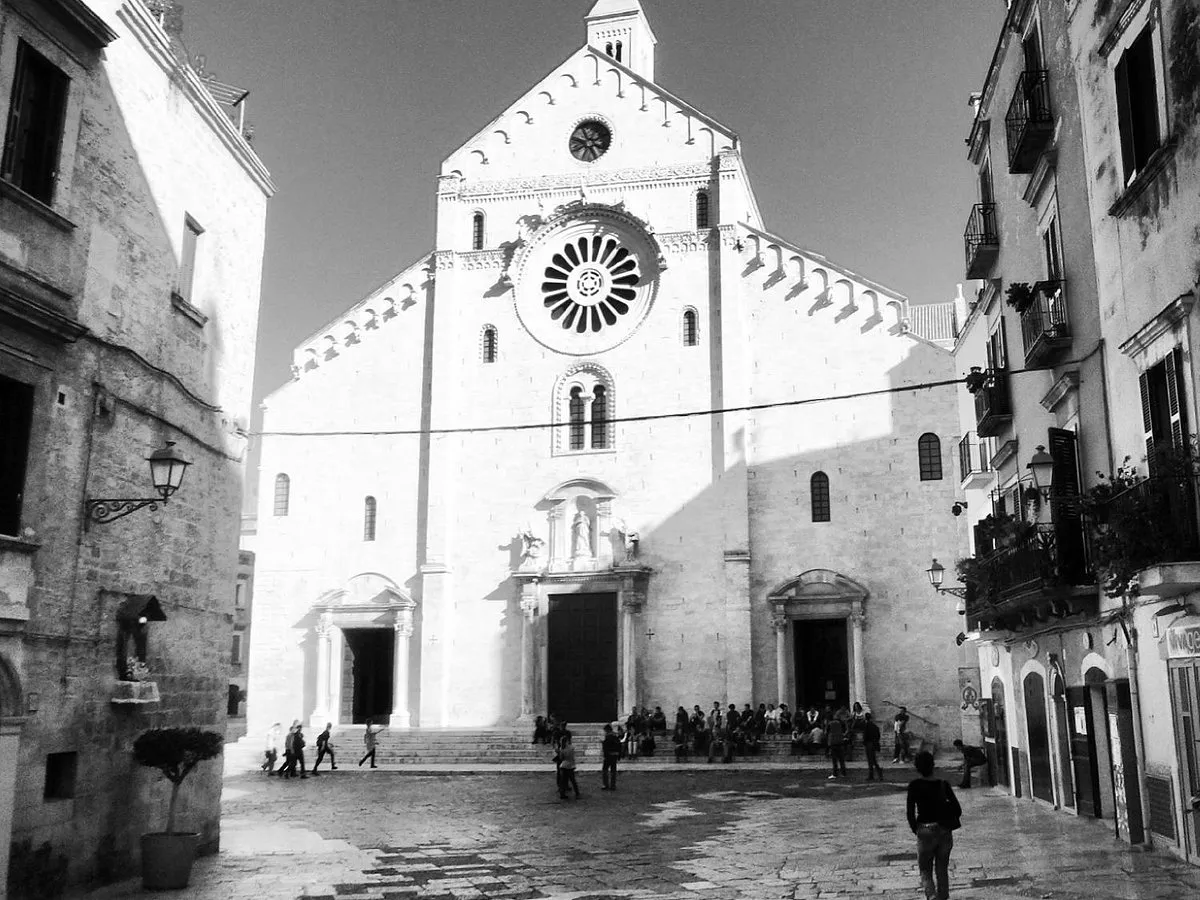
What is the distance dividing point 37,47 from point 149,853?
8292 millimetres

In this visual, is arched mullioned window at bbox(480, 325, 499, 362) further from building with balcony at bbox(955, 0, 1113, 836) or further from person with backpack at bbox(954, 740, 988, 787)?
person with backpack at bbox(954, 740, 988, 787)

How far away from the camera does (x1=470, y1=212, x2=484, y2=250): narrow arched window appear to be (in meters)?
38.4

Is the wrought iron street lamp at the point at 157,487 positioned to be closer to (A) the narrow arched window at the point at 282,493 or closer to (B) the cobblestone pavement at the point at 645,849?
(B) the cobblestone pavement at the point at 645,849

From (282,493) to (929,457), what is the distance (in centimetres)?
2013

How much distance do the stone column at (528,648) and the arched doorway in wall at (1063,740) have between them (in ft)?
61.7

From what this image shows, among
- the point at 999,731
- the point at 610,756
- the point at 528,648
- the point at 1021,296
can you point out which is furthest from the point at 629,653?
the point at 1021,296

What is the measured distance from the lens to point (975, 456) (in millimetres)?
24000

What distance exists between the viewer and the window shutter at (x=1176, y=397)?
1205cm

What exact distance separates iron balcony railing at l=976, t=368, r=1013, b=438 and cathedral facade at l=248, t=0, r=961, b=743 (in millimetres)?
12797

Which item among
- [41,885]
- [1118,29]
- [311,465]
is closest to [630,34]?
[311,465]

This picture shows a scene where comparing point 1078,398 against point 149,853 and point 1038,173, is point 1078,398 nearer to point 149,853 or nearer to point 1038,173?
point 1038,173

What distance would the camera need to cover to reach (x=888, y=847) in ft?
48.0

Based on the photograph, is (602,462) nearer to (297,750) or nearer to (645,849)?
(297,750)

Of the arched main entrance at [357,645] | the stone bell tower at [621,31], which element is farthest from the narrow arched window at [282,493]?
the stone bell tower at [621,31]
